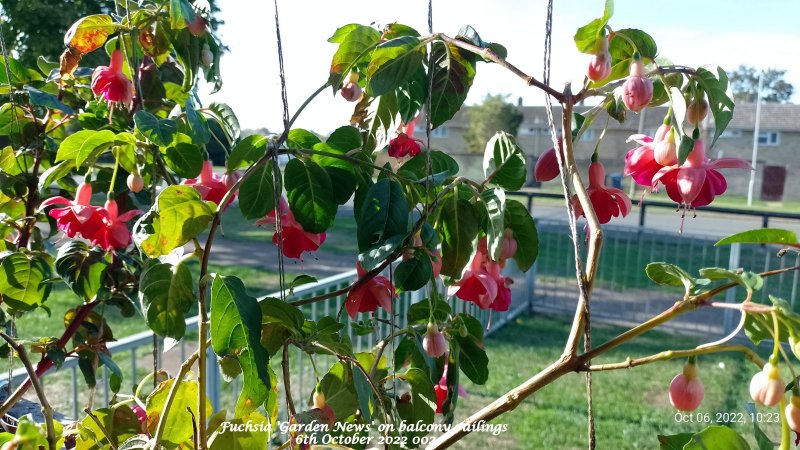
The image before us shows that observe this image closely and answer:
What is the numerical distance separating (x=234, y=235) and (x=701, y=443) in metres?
7.75

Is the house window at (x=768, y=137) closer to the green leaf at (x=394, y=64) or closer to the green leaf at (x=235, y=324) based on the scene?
the green leaf at (x=394, y=64)

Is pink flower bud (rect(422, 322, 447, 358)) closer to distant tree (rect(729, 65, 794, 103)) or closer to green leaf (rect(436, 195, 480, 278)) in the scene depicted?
green leaf (rect(436, 195, 480, 278))

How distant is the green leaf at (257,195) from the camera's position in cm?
55

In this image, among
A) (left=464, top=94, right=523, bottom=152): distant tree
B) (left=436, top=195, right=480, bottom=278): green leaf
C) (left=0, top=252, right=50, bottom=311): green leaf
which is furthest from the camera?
(left=464, top=94, right=523, bottom=152): distant tree

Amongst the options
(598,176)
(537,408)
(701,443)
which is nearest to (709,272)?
(701,443)

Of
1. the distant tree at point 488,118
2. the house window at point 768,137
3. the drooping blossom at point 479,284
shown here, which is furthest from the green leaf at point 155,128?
the house window at point 768,137

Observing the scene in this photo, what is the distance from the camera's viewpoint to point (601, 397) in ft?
8.70

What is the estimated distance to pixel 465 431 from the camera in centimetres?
44

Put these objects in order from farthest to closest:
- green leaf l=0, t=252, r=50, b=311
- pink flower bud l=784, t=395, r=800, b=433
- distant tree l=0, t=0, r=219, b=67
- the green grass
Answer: the green grass, distant tree l=0, t=0, r=219, b=67, green leaf l=0, t=252, r=50, b=311, pink flower bud l=784, t=395, r=800, b=433

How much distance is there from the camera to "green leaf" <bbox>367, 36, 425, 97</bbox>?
468 millimetres

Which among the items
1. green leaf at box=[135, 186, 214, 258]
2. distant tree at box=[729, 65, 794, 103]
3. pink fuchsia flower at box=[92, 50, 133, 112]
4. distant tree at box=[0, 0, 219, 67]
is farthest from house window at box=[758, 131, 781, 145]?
green leaf at box=[135, 186, 214, 258]

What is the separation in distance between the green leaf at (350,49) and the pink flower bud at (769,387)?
1.18 ft

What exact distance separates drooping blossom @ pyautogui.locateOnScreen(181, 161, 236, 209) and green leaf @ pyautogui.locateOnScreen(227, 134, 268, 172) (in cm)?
7

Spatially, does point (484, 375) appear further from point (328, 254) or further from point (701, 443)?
point (328, 254)
